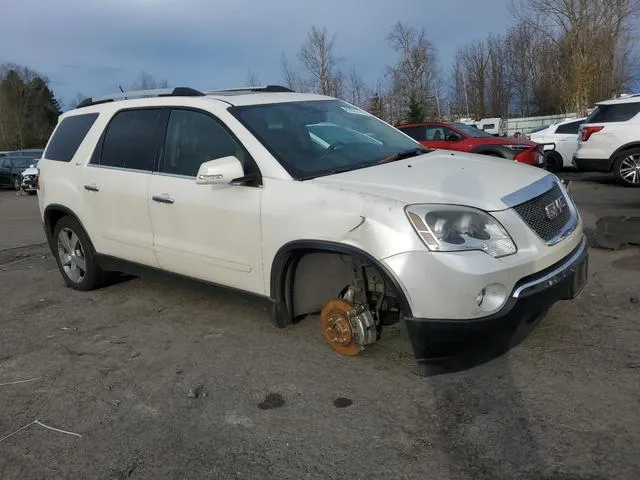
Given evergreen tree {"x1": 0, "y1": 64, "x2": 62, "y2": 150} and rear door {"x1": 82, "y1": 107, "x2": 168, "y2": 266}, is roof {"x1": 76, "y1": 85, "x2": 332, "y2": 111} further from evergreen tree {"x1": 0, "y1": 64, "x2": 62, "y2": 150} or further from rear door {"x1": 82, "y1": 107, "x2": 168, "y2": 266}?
evergreen tree {"x1": 0, "y1": 64, "x2": 62, "y2": 150}

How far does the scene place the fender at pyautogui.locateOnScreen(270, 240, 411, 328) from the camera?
3.29 m

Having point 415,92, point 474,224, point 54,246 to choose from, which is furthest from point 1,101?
point 474,224

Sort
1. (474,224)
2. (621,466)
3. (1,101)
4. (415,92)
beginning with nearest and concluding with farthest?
(621,466) → (474,224) → (415,92) → (1,101)

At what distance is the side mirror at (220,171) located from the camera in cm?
379

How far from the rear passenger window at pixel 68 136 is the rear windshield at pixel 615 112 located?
10.8m

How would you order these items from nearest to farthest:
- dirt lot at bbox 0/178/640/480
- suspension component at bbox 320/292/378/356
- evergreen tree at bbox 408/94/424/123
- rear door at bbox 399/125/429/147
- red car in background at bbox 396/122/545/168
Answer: dirt lot at bbox 0/178/640/480 < suspension component at bbox 320/292/378/356 < red car in background at bbox 396/122/545/168 < rear door at bbox 399/125/429/147 < evergreen tree at bbox 408/94/424/123

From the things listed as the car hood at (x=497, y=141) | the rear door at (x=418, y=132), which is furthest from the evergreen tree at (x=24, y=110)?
the car hood at (x=497, y=141)

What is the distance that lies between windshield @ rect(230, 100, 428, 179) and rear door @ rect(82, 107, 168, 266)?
0.98 meters

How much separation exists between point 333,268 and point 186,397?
4.05 feet

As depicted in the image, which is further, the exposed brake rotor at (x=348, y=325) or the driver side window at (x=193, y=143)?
the driver side window at (x=193, y=143)

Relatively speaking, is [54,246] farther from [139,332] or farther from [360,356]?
[360,356]

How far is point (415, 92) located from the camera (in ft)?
138

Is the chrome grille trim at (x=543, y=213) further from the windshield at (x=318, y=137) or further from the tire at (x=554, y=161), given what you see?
the tire at (x=554, y=161)

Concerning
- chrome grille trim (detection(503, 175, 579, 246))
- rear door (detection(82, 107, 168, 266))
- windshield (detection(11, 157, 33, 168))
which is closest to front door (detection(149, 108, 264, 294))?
rear door (detection(82, 107, 168, 266))
